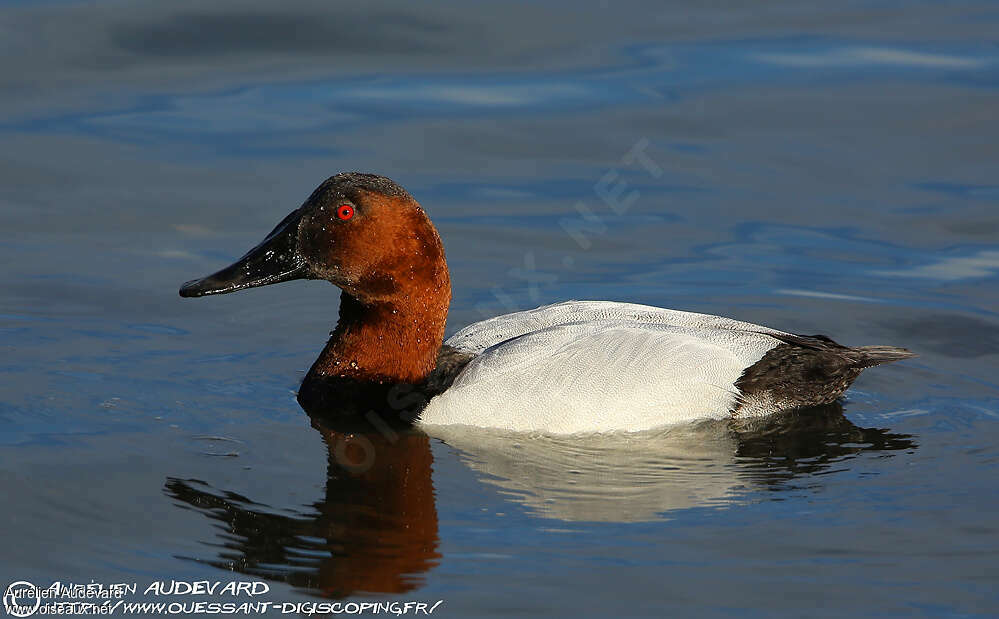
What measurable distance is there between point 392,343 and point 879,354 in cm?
243

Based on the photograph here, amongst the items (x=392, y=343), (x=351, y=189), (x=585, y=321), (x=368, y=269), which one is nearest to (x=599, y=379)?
(x=585, y=321)

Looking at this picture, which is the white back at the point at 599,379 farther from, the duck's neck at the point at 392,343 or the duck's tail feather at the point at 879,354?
the duck's tail feather at the point at 879,354

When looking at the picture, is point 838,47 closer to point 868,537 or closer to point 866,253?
point 866,253

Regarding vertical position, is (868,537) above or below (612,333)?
below

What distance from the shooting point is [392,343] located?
7184mm

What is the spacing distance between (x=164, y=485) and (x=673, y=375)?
7.84 ft

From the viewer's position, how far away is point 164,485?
244 inches

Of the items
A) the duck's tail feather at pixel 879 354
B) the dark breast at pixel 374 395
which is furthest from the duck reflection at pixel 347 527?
the duck's tail feather at pixel 879 354

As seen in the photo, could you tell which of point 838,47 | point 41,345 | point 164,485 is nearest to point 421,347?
point 164,485

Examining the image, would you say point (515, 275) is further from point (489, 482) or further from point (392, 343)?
point (489, 482)

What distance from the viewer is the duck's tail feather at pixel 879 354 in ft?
24.0

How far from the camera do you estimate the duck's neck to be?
7172mm

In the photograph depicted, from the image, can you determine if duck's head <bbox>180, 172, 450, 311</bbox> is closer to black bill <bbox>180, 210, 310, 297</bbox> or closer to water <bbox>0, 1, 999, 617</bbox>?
black bill <bbox>180, 210, 310, 297</bbox>

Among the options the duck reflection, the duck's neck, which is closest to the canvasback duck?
the duck's neck
